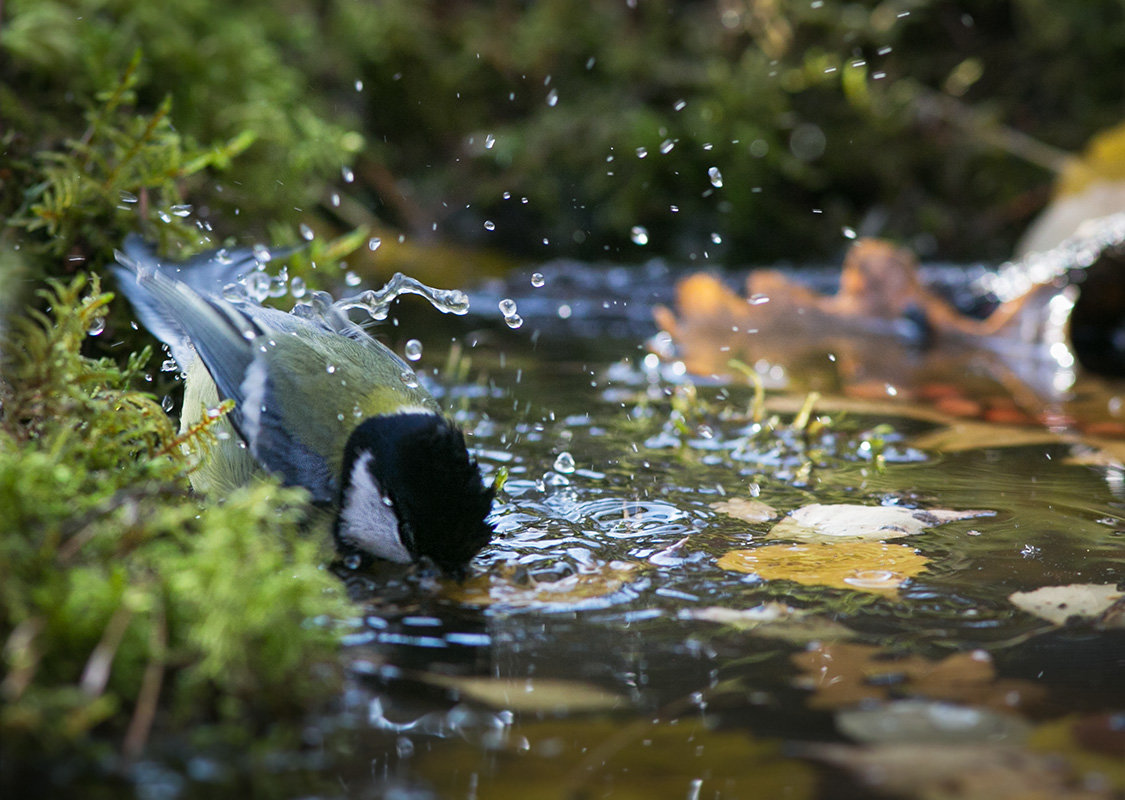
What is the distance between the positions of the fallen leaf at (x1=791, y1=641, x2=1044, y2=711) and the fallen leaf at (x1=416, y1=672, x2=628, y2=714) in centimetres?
30

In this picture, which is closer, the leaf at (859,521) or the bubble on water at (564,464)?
the leaf at (859,521)

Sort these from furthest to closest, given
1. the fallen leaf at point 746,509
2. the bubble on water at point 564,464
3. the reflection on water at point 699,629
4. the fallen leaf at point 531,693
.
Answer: the bubble on water at point 564,464
the fallen leaf at point 746,509
the fallen leaf at point 531,693
the reflection on water at point 699,629

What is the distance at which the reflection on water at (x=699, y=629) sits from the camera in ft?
4.68

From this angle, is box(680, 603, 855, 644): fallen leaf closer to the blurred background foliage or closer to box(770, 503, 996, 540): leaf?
box(770, 503, 996, 540): leaf

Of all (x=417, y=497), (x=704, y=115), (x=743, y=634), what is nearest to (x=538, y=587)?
(x=417, y=497)

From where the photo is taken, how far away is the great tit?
1.98m

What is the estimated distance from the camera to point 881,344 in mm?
5484

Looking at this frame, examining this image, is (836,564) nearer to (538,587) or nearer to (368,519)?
(538,587)

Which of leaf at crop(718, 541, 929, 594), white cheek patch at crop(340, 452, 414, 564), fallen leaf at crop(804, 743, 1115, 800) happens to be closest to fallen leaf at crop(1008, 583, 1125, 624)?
leaf at crop(718, 541, 929, 594)

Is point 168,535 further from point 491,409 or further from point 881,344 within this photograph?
point 881,344

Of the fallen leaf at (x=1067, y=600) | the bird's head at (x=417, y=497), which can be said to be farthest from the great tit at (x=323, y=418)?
the fallen leaf at (x=1067, y=600)

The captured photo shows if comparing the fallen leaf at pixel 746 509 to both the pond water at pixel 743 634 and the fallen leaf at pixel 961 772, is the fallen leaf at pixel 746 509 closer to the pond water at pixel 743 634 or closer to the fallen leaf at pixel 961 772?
the pond water at pixel 743 634

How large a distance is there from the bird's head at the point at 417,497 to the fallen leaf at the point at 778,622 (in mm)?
417

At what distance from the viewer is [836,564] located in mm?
2191
